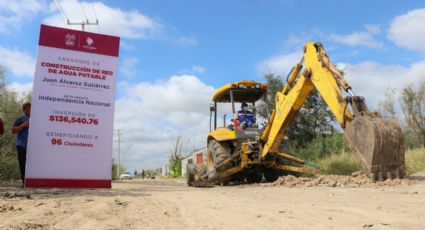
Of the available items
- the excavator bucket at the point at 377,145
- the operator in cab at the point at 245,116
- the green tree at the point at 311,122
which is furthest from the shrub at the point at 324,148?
the excavator bucket at the point at 377,145

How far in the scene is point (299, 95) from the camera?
33.7ft

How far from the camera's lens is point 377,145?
803 cm

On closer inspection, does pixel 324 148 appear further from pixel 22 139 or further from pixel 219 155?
pixel 22 139

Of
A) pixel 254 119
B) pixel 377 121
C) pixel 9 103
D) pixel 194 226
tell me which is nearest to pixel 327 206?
pixel 194 226

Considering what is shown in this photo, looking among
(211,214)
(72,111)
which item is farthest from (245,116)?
(211,214)

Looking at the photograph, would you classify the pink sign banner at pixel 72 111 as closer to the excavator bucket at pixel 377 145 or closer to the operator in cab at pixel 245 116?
the operator in cab at pixel 245 116

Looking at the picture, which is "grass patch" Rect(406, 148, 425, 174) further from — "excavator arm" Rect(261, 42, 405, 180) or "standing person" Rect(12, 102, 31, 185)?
"standing person" Rect(12, 102, 31, 185)

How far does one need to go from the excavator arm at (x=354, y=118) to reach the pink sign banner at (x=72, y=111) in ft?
13.8

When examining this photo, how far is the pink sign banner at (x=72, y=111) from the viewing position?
8344mm

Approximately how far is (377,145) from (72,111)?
18.7 ft

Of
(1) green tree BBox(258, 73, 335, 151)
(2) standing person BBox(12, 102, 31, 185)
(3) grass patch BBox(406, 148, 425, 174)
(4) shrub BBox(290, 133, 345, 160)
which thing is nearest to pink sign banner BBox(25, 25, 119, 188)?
(2) standing person BBox(12, 102, 31, 185)

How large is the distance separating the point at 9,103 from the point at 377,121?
13274 millimetres

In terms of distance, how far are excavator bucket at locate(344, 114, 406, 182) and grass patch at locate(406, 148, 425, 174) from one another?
456cm

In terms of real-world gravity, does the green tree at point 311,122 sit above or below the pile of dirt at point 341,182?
above
